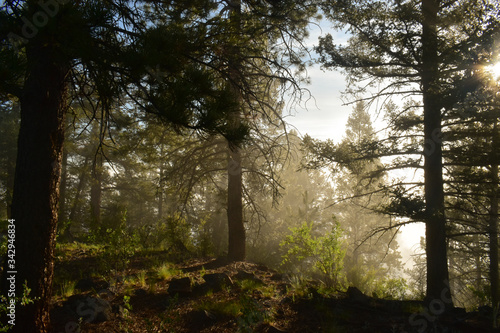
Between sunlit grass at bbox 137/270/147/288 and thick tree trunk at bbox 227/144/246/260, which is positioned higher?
thick tree trunk at bbox 227/144/246/260

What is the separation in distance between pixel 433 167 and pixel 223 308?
248 inches

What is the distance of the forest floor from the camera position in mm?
3902

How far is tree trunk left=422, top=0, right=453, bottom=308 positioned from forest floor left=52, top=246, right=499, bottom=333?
2.66 meters

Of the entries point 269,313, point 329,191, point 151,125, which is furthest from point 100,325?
point 329,191

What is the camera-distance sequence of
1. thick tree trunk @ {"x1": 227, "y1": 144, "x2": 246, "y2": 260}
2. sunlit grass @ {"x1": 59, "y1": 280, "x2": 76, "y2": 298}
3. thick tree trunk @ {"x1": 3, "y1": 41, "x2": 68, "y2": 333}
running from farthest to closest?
thick tree trunk @ {"x1": 227, "y1": 144, "x2": 246, "y2": 260} → sunlit grass @ {"x1": 59, "y1": 280, "x2": 76, "y2": 298} → thick tree trunk @ {"x1": 3, "y1": 41, "x2": 68, "y2": 333}

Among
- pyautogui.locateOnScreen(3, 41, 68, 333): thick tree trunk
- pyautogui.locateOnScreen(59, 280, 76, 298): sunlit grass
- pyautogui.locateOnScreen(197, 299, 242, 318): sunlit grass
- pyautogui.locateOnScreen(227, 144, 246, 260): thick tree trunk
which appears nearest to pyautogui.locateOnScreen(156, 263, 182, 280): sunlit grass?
pyautogui.locateOnScreen(59, 280, 76, 298): sunlit grass

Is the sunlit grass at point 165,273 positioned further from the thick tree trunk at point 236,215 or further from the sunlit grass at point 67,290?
the thick tree trunk at point 236,215

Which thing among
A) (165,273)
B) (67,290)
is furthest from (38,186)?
(165,273)

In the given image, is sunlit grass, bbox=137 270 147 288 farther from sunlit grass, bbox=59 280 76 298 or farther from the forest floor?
sunlit grass, bbox=59 280 76 298

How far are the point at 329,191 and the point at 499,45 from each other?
27961 mm

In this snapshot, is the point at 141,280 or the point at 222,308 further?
the point at 141,280

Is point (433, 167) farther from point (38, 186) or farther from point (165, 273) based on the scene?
point (38, 186)

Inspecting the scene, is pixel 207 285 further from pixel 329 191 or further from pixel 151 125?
pixel 329 191

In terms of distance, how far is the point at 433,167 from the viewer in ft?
25.2
